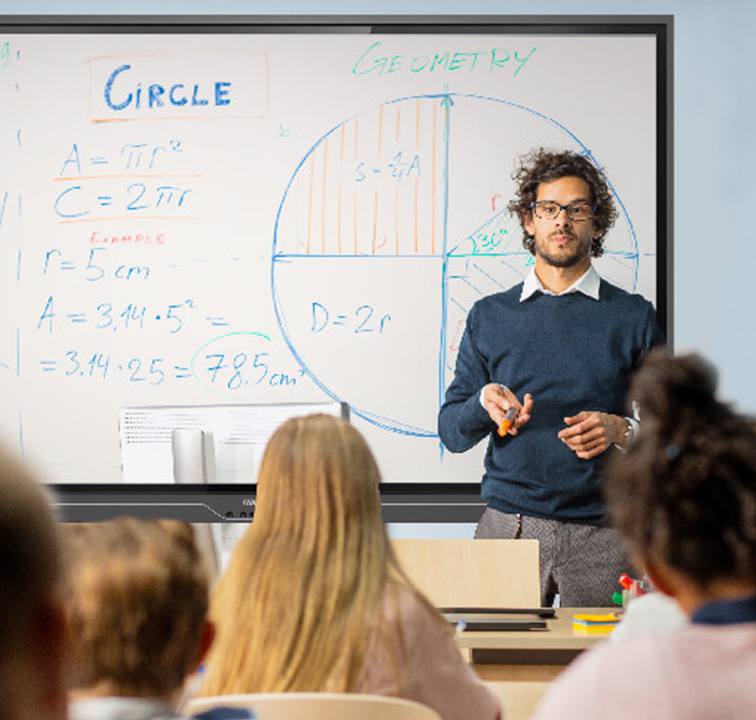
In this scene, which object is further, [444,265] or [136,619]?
[444,265]

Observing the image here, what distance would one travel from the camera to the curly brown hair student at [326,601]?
145 centimetres

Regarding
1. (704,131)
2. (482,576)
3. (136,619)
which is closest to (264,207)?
(704,131)

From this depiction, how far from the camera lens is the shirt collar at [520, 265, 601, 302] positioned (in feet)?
10.3

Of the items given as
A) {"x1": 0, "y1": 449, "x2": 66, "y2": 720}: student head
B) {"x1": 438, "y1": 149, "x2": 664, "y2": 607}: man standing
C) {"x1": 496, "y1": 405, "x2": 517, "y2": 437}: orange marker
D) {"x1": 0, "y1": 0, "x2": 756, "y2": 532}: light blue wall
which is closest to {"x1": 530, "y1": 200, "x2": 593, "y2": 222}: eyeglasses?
{"x1": 438, "y1": 149, "x2": 664, "y2": 607}: man standing

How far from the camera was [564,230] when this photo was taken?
322 cm

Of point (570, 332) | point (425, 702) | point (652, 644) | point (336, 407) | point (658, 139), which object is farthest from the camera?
point (658, 139)

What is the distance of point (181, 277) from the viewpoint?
11.7 ft

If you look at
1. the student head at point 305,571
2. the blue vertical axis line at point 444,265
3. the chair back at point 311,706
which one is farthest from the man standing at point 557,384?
the chair back at point 311,706

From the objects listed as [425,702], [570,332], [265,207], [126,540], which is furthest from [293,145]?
[126,540]

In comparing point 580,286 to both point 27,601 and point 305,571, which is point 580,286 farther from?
point 27,601

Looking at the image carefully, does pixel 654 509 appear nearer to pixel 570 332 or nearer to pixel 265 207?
pixel 570 332

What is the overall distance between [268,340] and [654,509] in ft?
9.03

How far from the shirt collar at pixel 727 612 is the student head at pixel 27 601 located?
582 millimetres

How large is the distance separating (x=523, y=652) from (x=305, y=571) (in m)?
0.81
